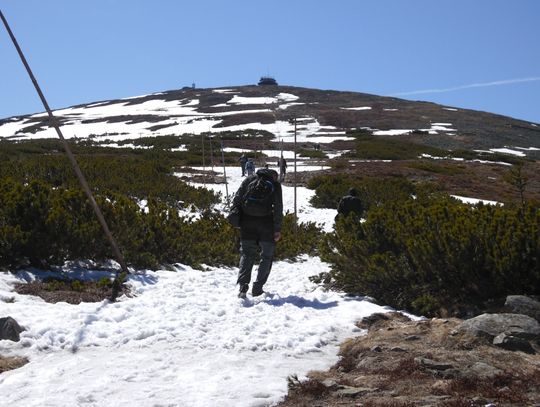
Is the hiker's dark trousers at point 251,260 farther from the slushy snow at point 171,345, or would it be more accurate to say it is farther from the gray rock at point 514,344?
the gray rock at point 514,344

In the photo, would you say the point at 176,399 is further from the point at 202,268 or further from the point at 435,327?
the point at 202,268

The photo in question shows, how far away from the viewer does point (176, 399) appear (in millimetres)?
3781

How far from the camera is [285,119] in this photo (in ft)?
208

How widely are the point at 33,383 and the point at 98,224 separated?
4297mm

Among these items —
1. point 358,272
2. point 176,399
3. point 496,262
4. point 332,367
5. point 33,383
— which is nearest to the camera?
point 176,399

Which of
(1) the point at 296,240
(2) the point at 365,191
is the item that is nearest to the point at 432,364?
(1) the point at 296,240

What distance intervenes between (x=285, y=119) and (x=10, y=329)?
196 ft

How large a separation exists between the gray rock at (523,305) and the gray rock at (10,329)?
504cm

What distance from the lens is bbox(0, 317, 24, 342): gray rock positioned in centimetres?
492

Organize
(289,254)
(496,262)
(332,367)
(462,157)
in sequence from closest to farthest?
(332,367)
(496,262)
(289,254)
(462,157)

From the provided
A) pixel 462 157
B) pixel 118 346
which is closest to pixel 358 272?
pixel 118 346

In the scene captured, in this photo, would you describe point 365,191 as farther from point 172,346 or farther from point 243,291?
point 172,346

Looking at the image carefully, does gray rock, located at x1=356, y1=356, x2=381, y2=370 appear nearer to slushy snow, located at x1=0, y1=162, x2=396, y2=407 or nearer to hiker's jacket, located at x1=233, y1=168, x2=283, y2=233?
slushy snow, located at x1=0, y1=162, x2=396, y2=407

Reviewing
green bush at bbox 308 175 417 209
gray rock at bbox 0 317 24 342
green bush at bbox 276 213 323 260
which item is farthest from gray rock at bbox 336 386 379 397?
green bush at bbox 308 175 417 209
